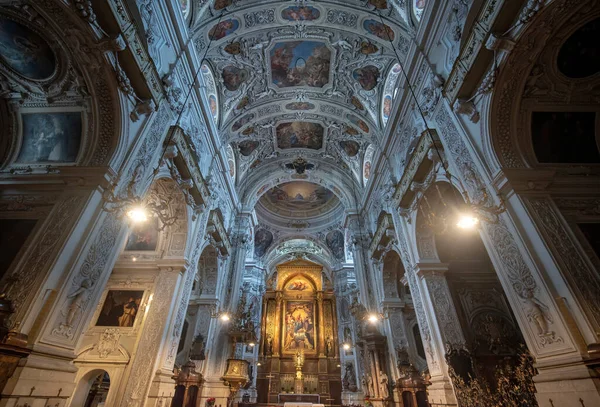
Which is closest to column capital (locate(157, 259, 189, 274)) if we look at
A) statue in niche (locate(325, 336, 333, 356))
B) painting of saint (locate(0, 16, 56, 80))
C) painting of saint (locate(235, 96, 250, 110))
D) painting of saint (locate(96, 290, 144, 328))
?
painting of saint (locate(96, 290, 144, 328))

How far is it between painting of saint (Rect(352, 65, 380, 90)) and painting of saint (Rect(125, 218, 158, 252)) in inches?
404

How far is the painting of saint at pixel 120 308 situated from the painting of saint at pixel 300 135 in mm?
11265

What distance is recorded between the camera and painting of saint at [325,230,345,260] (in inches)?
977

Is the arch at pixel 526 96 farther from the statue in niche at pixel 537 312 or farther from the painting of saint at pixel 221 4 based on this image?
the painting of saint at pixel 221 4

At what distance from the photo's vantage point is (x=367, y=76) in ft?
41.3

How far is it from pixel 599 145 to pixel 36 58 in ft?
40.0

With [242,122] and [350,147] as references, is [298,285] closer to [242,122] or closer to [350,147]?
[350,147]

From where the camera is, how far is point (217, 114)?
42.9 ft

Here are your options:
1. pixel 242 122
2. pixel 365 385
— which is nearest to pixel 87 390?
pixel 365 385

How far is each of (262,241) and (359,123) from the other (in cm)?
1410

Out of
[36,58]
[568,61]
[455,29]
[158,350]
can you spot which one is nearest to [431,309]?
[568,61]

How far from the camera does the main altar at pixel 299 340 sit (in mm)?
23312

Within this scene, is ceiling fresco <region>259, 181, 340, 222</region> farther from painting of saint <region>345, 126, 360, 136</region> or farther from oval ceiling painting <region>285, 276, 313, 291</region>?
painting of saint <region>345, 126, 360, 136</region>

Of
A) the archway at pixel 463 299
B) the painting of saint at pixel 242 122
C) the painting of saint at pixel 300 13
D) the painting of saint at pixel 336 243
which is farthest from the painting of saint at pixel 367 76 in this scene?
the painting of saint at pixel 336 243
